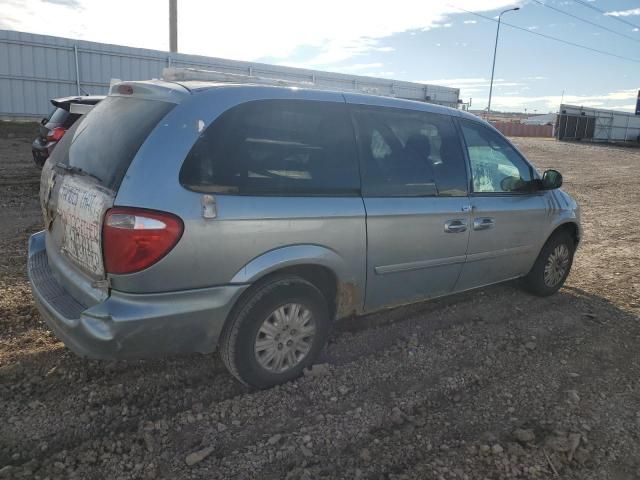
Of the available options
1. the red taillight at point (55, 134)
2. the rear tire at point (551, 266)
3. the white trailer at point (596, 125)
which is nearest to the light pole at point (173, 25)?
the red taillight at point (55, 134)

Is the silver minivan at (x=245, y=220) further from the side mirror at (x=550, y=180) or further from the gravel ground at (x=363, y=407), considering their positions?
the side mirror at (x=550, y=180)

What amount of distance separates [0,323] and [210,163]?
7.69 feet

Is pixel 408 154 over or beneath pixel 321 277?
over

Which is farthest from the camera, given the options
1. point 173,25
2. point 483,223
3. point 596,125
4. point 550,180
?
point 596,125

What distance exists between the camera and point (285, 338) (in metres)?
3.06

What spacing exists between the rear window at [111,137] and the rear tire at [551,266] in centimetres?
384

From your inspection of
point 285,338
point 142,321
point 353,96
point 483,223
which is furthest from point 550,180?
point 142,321

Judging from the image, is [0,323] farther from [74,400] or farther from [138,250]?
[138,250]

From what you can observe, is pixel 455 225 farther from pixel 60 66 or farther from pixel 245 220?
pixel 60 66

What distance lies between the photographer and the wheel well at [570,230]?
4.93 metres

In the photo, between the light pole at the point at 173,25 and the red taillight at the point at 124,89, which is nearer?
the red taillight at the point at 124,89

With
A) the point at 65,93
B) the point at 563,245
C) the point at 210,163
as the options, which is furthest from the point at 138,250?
the point at 65,93

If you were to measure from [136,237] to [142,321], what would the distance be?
0.43 meters

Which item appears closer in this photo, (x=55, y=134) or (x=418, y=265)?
(x=418, y=265)
